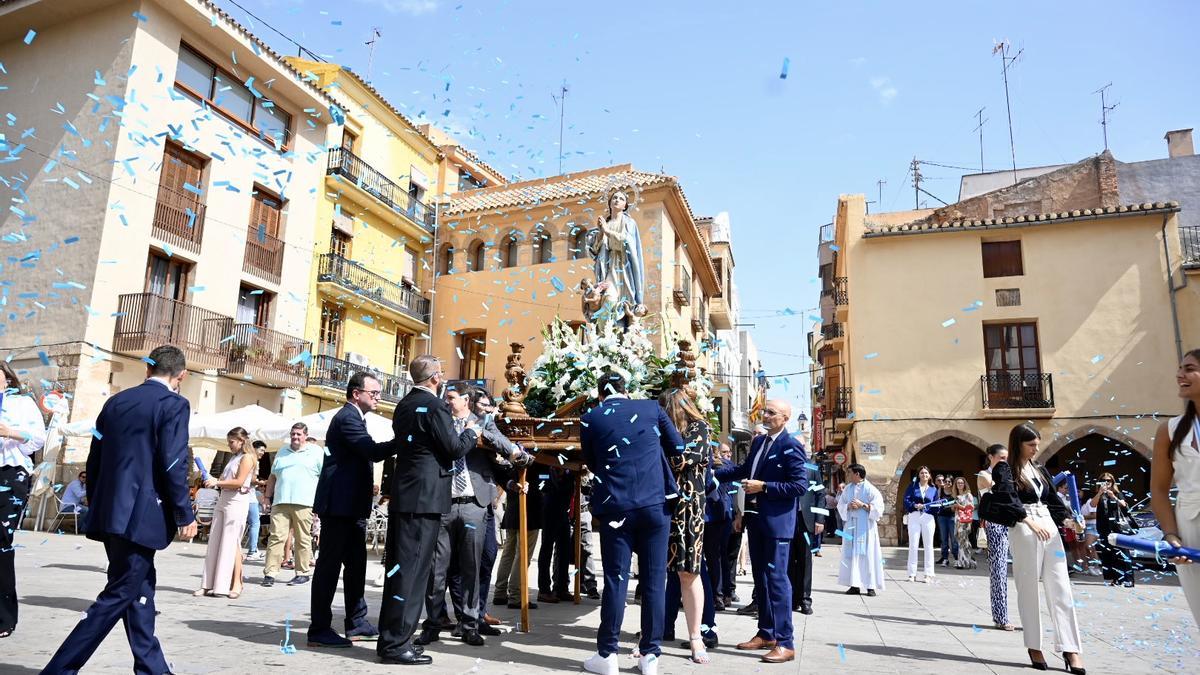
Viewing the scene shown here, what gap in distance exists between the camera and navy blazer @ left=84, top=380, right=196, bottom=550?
3.72 meters

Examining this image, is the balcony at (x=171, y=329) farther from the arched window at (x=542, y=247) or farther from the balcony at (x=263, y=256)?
the arched window at (x=542, y=247)

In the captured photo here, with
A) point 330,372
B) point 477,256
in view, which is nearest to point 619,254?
point 330,372

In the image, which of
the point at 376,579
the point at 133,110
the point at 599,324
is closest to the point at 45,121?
the point at 133,110

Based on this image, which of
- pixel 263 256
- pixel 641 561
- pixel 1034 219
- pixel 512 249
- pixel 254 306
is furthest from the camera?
pixel 512 249

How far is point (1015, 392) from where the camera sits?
21.5 meters

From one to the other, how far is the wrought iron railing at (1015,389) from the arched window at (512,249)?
14.9m

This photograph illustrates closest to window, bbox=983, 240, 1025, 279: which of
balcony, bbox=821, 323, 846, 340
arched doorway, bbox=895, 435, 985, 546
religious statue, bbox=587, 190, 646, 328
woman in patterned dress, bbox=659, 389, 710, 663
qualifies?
arched doorway, bbox=895, 435, 985, 546

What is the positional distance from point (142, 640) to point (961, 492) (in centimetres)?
1463

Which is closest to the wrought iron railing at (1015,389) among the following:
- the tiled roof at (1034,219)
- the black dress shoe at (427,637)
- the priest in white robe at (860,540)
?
the tiled roof at (1034,219)

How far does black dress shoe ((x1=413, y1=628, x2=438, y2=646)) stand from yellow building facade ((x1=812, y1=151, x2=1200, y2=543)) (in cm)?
1876

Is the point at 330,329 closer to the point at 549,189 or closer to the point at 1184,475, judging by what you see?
the point at 549,189

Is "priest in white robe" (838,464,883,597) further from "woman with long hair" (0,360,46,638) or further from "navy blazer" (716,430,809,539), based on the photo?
"woman with long hair" (0,360,46,638)

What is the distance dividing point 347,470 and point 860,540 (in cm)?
724

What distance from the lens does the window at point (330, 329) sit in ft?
77.8
